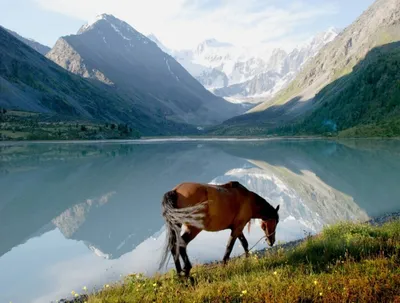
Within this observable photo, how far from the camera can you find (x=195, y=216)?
10461 mm

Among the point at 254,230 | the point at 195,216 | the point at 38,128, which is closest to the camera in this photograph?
the point at 195,216

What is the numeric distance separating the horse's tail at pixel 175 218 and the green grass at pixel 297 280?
101cm

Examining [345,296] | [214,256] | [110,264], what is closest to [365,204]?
[214,256]

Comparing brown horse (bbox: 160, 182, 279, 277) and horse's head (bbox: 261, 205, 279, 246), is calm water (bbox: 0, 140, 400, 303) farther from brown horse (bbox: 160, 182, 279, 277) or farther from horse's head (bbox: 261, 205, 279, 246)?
brown horse (bbox: 160, 182, 279, 277)

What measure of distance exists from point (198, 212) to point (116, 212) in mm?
23374

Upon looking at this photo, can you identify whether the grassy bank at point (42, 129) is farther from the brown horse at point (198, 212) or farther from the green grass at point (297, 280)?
the green grass at point (297, 280)

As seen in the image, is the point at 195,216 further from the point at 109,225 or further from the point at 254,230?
the point at 109,225

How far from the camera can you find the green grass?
879 cm

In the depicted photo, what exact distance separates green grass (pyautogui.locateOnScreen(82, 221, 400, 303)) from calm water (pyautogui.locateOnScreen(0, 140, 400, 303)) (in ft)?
19.5

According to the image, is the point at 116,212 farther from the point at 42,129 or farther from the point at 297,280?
the point at 42,129

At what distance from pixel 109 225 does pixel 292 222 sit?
12710 millimetres

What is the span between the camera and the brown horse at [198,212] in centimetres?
1047

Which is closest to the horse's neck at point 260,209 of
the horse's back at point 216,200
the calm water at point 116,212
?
the horse's back at point 216,200

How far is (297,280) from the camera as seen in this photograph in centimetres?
966
